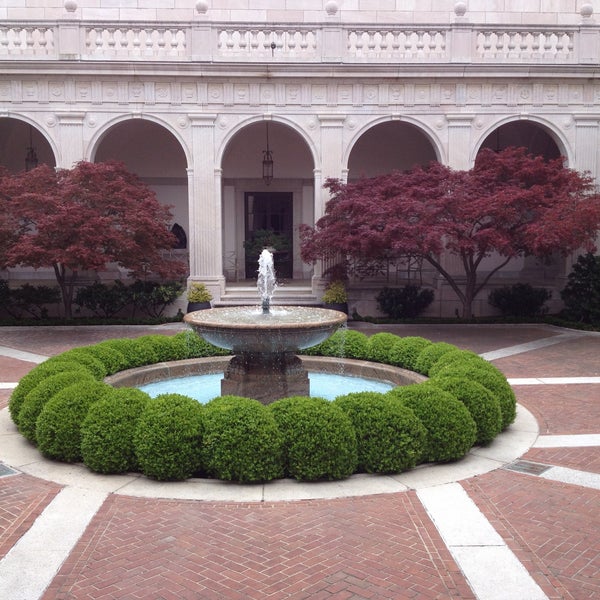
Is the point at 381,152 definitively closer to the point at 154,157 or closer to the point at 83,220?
the point at 154,157

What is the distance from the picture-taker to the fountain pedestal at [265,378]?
935 centimetres

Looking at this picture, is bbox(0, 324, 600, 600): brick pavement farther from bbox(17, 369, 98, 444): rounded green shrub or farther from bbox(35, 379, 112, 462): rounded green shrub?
bbox(17, 369, 98, 444): rounded green shrub

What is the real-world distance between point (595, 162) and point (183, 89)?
43.0 feet

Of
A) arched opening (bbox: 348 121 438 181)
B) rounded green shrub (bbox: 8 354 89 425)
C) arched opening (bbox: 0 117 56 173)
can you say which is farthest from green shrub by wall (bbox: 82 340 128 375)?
arched opening (bbox: 348 121 438 181)

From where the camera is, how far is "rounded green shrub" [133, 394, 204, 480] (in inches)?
259

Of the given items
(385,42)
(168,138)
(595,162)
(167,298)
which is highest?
(385,42)

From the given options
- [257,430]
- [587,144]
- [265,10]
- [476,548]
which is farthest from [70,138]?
[476,548]

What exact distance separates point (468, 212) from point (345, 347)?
611 centimetres

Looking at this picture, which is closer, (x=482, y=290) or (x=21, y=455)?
(x=21, y=455)

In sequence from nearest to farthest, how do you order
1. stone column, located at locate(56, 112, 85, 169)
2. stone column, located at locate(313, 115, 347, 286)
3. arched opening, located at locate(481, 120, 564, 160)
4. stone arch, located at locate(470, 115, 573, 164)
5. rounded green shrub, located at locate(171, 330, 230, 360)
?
1. rounded green shrub, located at locate(171, 330, 230, 360)
2. stone column, located at locate(56, 112, 85, 169)
3. stone column, located at locate(313, 115, 347, 286)
4. stone arch, located at locate(470, 115, 573, 164)
5. arched opening, located at locate(481, 120, 564, 160)

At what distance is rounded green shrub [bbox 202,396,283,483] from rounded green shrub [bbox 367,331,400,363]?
17.2ft

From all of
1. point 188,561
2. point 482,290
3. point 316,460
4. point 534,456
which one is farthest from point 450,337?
point 188,561

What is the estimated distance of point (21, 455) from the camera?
24.5ft

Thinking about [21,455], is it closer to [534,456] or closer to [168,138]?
[534,456]
